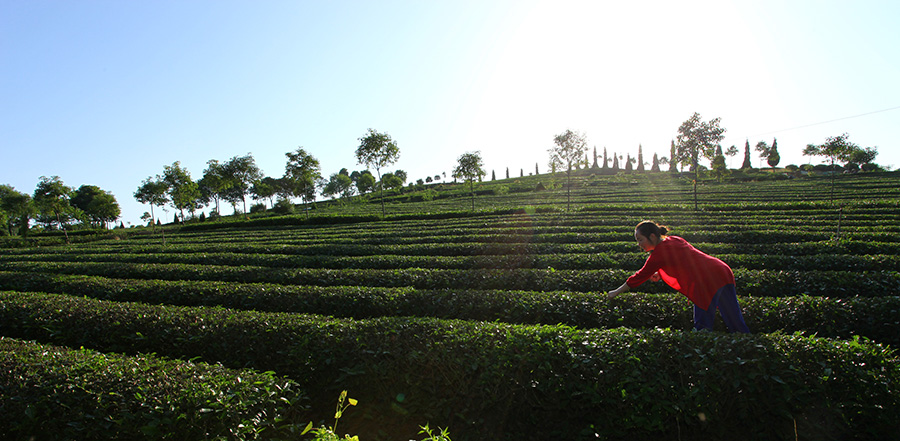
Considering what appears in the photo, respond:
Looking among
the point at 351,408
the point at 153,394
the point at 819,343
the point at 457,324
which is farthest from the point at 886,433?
the point at 153,394

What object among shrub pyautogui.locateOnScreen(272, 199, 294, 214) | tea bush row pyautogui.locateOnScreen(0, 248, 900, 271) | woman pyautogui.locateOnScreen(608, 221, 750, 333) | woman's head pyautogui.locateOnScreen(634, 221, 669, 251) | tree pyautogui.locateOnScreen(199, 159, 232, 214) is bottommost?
tea bush row pyautogui.locateOnScreen(0, 248, 900, 271)

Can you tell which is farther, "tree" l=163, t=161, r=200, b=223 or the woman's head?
"tree" l=163, t=161, r=200, b=223

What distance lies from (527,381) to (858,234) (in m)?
17.3

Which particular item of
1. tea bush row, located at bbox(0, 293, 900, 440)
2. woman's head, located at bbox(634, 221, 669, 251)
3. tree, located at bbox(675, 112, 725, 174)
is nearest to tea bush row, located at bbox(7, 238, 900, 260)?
woman's head, located at bbox(634, 221, 669, 251)

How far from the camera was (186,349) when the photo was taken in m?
6.02

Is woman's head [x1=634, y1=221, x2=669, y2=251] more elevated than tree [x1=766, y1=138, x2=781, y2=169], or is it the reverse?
tree [x1=766, y1=138, x2=781, y2=169]

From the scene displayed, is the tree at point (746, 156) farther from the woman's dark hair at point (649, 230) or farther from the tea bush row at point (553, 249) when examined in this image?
the woman's dark hair at point (649, 230)

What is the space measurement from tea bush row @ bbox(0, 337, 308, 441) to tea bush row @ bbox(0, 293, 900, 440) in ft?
3.16

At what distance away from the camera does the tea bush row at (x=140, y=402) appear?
3475 millimetres

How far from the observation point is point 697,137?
2645 centimetres

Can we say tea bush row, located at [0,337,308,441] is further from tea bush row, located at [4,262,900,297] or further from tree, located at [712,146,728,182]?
tree, located at [712,146,728,182]

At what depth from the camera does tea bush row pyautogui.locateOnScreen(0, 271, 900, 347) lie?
18.6ft

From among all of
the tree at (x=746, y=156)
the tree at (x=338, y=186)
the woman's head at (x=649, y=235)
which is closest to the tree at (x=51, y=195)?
the woman's head at (x=649, y=235)

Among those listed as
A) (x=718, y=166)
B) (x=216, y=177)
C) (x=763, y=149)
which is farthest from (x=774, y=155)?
(x=216, y=177)
